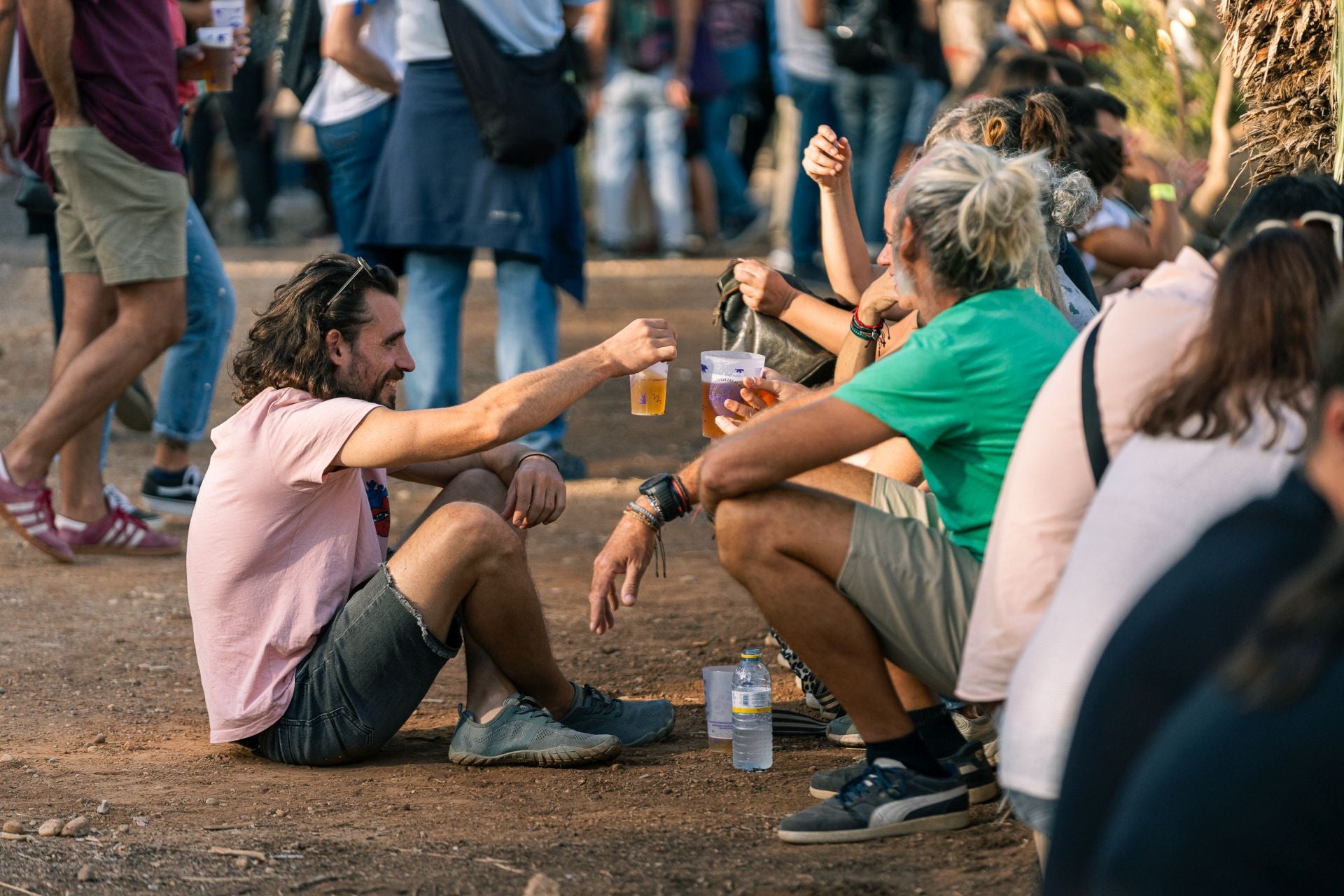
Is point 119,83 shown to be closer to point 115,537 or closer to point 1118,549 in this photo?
point 115,537

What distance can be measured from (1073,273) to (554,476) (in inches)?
59.0

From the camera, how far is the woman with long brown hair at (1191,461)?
2.25 m

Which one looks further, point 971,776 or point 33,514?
point 33,514

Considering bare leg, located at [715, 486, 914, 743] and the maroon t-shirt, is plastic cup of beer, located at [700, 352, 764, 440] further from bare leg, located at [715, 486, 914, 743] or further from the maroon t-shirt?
the maroon t-shirt

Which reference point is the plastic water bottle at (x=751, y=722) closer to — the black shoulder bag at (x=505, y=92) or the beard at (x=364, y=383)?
the beard at (x=364, y=383)

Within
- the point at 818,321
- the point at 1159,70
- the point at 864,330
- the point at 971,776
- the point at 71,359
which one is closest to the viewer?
the point at 971,776

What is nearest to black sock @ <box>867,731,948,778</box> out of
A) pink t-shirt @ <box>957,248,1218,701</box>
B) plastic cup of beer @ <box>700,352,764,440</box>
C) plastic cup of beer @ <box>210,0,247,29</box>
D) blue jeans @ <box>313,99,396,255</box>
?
pink t-shirt @ <box>957,248,1218,701</box>

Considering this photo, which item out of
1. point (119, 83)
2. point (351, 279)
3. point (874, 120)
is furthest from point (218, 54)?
point (874, 120)

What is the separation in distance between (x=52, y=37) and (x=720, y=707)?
3.12m

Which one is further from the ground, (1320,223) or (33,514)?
(1320,223)

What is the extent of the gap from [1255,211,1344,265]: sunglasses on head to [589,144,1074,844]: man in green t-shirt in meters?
0.52

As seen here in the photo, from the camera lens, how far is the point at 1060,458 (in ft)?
8.57

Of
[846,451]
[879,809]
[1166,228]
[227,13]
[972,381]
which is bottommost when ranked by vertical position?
[879,809]

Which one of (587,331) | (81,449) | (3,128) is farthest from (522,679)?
(587,331)
